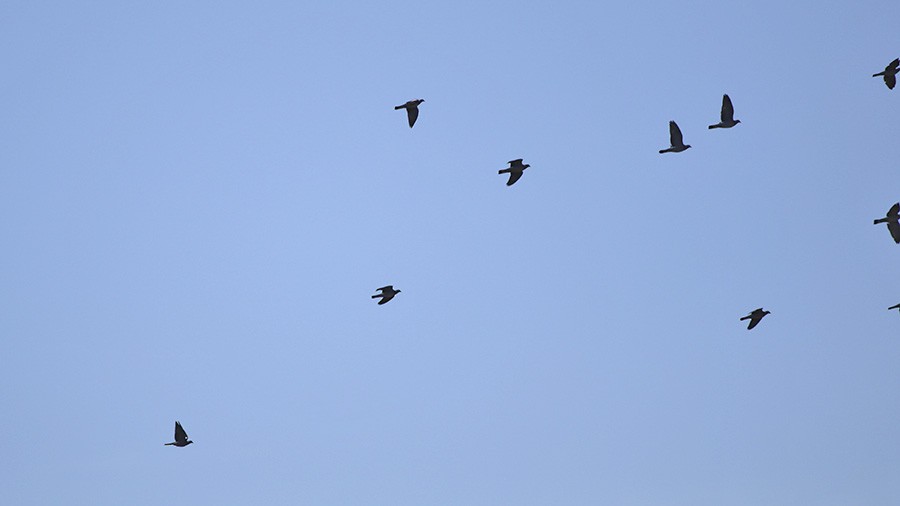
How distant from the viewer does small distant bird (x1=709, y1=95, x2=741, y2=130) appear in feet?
407

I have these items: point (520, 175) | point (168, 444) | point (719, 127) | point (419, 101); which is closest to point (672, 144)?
point (719, 127)

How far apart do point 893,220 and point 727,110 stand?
1446 centimetres

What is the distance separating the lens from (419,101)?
12212 cm

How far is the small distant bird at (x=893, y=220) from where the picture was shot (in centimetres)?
12250

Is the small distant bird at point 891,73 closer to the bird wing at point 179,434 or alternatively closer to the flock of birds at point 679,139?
the flock of birds at point 679,139

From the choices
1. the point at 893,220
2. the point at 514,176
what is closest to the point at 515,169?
the point at 514,176

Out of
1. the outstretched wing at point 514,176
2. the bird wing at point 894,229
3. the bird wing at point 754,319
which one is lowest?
the bird wing at point 754,319

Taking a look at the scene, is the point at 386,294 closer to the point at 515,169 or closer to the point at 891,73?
the point at 515,169

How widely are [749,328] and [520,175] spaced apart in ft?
71.2

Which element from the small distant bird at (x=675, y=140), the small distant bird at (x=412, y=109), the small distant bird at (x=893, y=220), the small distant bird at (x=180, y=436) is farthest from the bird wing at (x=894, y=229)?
the small distant bird at (x=180, y=436)

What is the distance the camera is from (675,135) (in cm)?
12544

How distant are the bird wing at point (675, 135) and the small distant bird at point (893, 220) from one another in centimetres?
1550

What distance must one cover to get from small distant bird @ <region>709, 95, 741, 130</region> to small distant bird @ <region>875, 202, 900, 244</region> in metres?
12.9

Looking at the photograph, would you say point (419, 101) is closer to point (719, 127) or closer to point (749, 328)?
point (719, 127)
